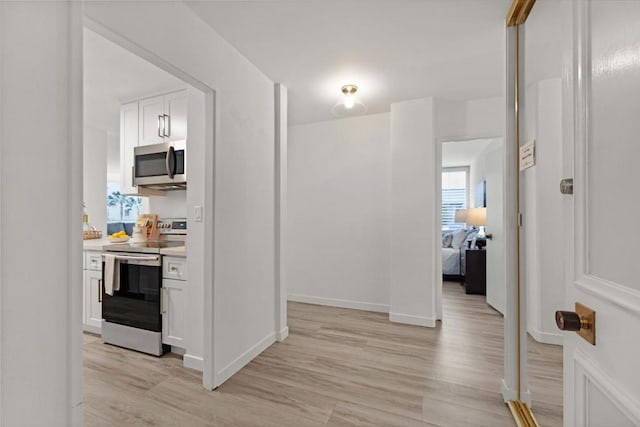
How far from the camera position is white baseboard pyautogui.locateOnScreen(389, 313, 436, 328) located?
3.19 metres

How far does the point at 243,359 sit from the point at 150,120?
241 centimetres

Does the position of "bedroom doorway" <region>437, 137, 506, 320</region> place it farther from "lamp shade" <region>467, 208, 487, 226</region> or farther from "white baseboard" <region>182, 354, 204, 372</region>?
"white baseboard" <region>182, 354, 204, 372</region>

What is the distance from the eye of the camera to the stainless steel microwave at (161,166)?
2758 millimetres

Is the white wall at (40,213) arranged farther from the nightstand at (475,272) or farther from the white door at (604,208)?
the nightstand at (475,272)

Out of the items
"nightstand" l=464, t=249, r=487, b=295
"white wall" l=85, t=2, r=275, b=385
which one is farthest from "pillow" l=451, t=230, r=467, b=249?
"white wall" l=85, t=2, r=275, b=385

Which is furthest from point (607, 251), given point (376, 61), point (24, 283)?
point (376, 61)

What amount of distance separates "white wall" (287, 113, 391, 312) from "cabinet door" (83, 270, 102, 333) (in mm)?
2157

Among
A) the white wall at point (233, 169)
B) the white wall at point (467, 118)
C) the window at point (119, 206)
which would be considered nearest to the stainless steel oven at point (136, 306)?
the white wall at point (233, 169)

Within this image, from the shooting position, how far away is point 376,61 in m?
2.49

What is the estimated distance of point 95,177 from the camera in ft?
13.7

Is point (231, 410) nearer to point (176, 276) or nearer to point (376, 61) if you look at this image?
point (176, 276)

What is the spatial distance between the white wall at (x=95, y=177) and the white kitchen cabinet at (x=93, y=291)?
1522 millimetres

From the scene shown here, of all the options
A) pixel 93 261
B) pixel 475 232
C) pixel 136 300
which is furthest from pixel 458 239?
pixel 93 261

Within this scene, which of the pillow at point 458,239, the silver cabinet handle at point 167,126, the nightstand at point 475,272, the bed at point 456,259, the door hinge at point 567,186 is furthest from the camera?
the pillow at point 458,239
